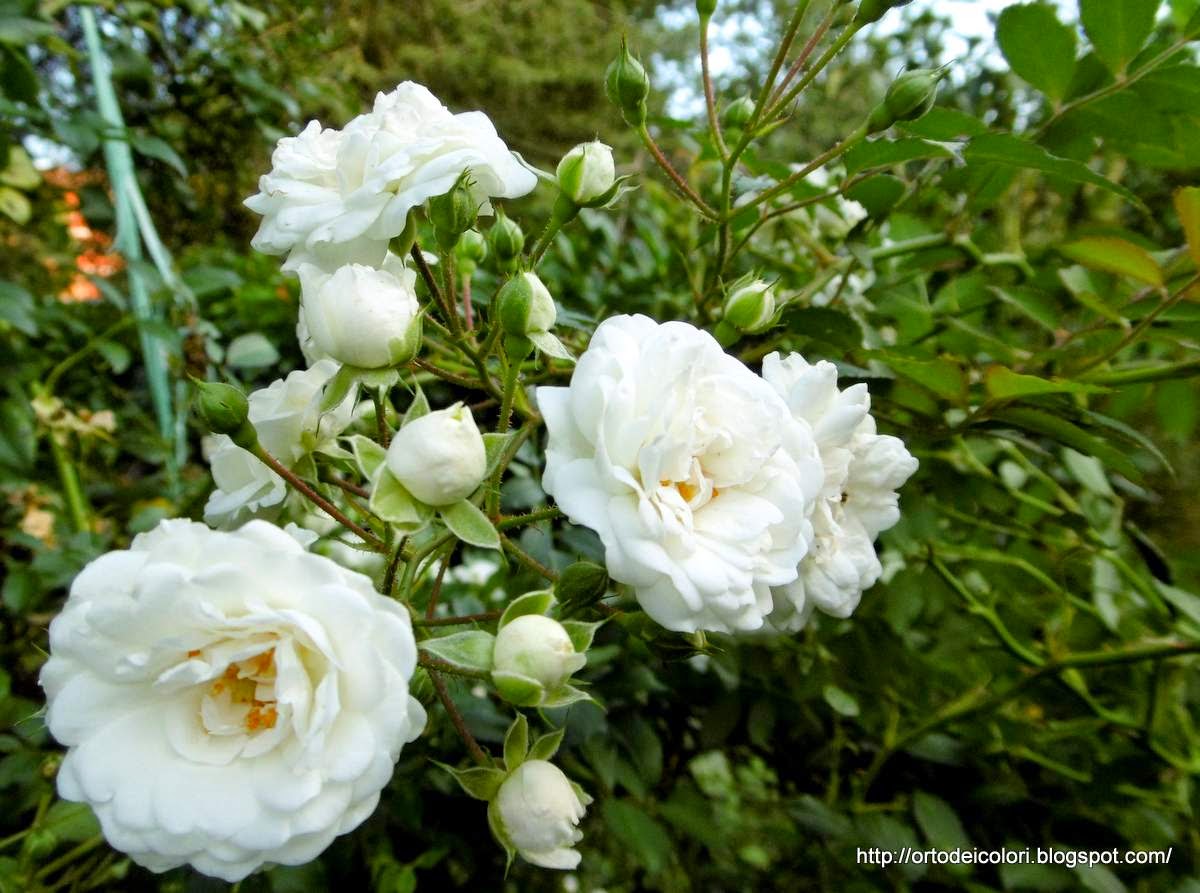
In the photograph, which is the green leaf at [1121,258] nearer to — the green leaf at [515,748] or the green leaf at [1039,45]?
the green leaf at [1039,45]

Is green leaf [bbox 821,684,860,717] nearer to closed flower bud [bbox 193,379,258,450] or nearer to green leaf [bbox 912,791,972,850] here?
green leaf [bbox 912,791,972,850]

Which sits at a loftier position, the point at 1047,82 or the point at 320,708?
the point at 1047,82

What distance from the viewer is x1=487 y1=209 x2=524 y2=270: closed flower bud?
521 mm

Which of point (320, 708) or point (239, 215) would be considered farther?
point (239, 215)

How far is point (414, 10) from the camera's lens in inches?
193

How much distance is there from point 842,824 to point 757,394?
0.71 metres

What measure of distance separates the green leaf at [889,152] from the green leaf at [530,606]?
0.42 meters

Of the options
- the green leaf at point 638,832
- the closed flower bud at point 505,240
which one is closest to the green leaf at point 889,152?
the closed flower bud at point 505,240

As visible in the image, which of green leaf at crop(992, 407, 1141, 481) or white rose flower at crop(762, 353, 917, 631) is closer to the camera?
white rose flower at crop(762, 353, 917, 631)

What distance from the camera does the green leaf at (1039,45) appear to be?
0.69 metres

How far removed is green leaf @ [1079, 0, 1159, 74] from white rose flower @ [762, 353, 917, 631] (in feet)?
1.45

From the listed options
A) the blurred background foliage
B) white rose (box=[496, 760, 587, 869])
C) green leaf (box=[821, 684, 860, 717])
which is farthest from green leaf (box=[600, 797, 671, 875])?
white rose (box=[496, 760, 587, 869])

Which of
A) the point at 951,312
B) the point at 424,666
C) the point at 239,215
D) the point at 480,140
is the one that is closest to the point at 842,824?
→ the point at 951,312

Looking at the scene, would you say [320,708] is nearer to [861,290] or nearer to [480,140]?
[480,140]
